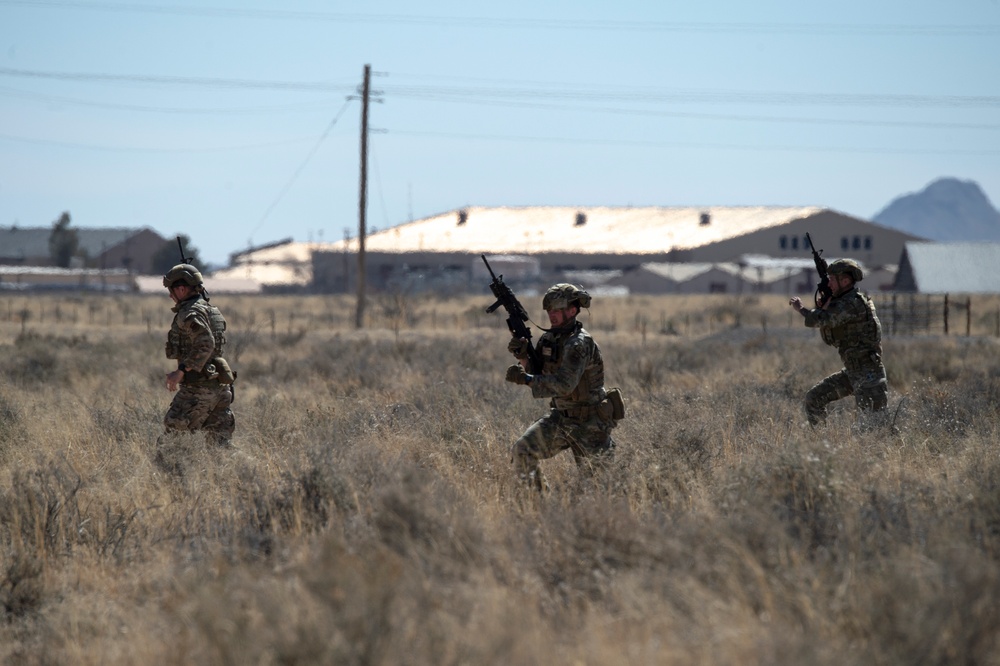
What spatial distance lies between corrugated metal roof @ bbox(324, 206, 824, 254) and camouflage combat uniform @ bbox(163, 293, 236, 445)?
6976cm

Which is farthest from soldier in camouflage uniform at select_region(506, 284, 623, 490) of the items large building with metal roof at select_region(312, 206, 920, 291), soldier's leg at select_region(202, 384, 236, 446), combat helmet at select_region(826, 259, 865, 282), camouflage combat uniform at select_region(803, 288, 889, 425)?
large building with metal roof at select_region(312, 206, 920, 291)

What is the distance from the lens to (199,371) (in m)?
8.72

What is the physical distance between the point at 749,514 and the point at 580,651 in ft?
4.99

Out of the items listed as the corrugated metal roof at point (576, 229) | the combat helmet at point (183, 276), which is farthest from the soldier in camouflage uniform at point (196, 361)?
the corrugated metal roof at point (576, 229)

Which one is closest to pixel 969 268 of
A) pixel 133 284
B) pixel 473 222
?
pixel 473 222

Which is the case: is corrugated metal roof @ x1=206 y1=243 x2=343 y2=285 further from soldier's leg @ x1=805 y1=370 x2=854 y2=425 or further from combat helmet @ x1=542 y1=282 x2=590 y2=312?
combat helmet @ x1=542 y1=282 x2=590 y2=312

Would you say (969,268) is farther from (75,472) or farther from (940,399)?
(75,472)

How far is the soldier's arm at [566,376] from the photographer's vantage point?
6.98 m

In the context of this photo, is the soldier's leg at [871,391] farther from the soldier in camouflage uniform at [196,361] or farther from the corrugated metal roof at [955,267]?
the corrugated metal roof at [955,267]

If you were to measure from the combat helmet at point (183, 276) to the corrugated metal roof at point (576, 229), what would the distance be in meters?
69.9

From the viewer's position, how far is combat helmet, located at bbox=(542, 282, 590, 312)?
23.2 feet

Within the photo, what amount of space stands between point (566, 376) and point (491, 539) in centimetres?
164

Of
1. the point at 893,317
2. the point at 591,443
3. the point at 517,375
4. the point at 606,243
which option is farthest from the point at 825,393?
the point at 606,243

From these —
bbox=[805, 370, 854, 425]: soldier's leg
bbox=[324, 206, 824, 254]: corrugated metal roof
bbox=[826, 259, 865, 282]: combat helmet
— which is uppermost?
bbox=[324, 206, 824, 254]: corrugated metal roof
